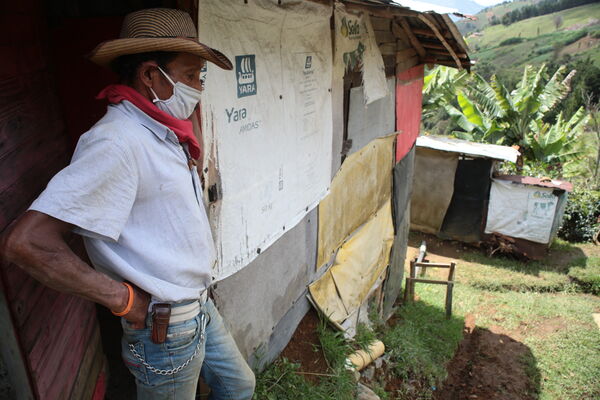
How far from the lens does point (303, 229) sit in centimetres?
378

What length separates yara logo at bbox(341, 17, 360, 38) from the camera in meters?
3.87

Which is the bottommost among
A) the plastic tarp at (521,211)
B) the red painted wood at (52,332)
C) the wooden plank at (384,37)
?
the plastic tarp at (521,211)

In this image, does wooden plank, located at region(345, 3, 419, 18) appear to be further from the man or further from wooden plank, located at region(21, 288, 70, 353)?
wooden plank, located at region(21, 288, 70, 353)

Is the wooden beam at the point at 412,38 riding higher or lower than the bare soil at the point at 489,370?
higher

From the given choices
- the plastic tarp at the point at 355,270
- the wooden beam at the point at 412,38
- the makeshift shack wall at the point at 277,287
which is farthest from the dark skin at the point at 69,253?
the wooden beam at the point at 412,38

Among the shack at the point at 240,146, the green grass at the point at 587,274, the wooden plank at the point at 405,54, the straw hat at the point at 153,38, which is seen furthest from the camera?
the green grass at the point at 587,274

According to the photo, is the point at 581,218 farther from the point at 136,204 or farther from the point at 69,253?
the point at 69,253

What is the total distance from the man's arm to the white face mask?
570 mm

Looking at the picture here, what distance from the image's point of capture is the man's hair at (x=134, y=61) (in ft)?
5.34

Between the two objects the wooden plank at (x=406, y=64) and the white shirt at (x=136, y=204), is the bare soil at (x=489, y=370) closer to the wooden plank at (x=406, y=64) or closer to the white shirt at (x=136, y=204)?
Result: the wooden plank at (x=406, y=64)

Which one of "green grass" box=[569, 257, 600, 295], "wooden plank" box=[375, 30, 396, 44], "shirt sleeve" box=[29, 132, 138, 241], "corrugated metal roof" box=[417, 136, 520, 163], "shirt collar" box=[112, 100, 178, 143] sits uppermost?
"wooden plank" box=[375, 30, 396, 44]

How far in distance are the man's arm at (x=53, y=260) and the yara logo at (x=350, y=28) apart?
3.10m

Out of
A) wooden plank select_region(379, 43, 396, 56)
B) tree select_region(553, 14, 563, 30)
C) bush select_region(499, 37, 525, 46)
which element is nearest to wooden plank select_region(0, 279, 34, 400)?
wooden plank select_region(379, 43, 396, 56)

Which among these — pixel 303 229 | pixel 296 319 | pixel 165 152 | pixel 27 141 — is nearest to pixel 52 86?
pixel 27 141
